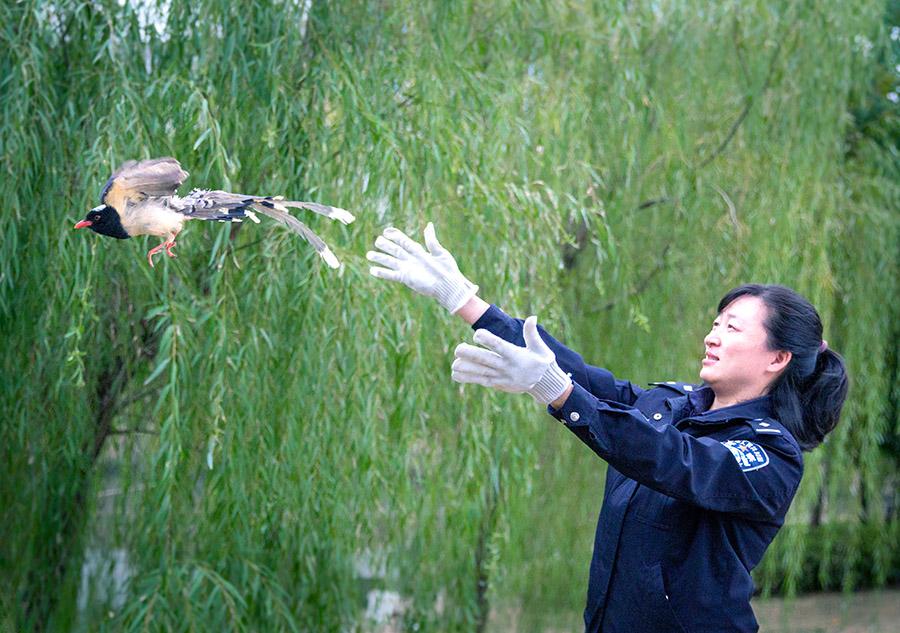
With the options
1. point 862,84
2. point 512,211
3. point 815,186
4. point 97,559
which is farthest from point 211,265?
point 862,84

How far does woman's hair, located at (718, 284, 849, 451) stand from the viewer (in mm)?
1889

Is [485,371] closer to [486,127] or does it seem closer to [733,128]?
[486,127]

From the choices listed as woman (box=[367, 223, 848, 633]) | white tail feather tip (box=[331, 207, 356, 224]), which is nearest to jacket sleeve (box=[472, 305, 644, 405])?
woman (box=[367, 223, 848, 633])

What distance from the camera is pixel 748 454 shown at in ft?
5.64

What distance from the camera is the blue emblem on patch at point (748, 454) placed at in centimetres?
170

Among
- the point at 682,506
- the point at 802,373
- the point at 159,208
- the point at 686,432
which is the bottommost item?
the point at 682,506

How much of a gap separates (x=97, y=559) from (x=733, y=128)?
2904 millimetres

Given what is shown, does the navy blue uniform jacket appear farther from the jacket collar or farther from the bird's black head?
the bird's black head

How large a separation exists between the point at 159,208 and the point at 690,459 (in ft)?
3.09

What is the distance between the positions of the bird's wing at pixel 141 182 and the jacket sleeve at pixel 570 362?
0.59 metres

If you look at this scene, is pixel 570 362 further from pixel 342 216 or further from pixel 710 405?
pixel 342 216

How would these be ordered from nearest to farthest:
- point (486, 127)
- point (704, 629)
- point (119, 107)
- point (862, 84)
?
point (704, 629)
point (119, 107)
point (486, 127)
point (862, 84)

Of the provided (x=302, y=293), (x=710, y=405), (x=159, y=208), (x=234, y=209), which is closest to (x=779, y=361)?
(x=710, y=405)

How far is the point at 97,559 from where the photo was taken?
11.3ft
